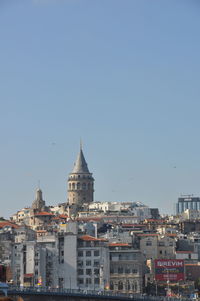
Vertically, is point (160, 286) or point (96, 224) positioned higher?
point (96, 224)

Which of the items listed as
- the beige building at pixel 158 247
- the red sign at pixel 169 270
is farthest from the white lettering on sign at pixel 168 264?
the beige building at pixel 158 247

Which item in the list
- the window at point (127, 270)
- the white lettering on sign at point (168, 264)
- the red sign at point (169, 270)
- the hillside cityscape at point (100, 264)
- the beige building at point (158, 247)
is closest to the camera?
the hillside cityscape at point (100, 264)

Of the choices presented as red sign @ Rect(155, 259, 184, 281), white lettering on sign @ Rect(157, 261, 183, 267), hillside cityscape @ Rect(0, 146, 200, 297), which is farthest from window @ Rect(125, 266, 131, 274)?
white lettering on sign @ Rect(157, 261, 183, 267)

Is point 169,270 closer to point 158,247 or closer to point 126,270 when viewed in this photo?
point 126,270

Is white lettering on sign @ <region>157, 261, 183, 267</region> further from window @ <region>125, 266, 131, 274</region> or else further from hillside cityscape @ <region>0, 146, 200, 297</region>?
window @ <region>125, 266, 131, 274</region>

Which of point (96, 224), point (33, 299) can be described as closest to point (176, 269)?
point (96, 224)

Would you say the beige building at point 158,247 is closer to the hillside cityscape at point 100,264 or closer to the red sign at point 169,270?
the hillside cityscape at point 100,264

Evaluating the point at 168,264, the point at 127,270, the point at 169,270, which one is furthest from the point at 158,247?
the point at 127,270

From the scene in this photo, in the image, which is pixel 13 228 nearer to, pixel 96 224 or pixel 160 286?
pixel 96 224
